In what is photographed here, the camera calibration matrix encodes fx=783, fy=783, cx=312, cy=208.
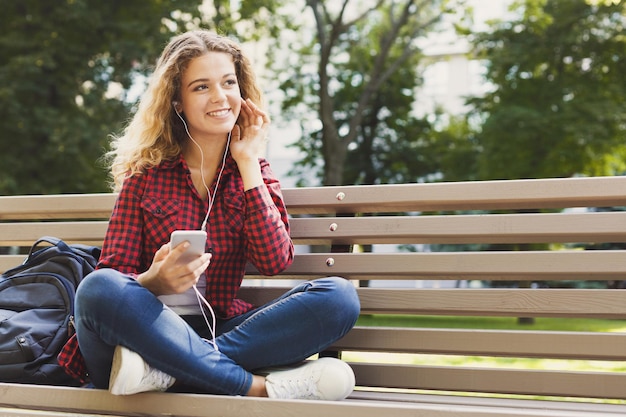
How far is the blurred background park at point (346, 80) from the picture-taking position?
15.3 meters

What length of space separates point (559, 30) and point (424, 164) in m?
7.04

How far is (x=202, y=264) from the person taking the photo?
2400 millimetres

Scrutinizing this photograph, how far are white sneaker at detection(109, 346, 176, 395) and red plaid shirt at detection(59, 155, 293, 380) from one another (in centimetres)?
53

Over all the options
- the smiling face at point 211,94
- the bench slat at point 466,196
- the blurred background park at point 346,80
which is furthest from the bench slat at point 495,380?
the blurred background park at point 346,80

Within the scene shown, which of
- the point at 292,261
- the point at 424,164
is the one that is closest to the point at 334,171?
the point at 424,164

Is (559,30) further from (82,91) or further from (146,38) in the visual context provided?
(82,91)

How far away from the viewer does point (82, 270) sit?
2.94 meters

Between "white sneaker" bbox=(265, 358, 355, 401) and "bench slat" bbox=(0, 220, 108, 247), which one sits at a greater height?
"bench slat" bbox=(0, 220, 108, 247)

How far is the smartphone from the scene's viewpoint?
2.28 metres

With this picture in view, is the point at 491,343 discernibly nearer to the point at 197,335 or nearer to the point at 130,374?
the point at 197,335

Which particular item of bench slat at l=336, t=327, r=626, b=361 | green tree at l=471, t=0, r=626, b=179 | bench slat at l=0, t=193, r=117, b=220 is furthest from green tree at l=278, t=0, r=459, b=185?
bench slat at l=336, t=327, r=626, b=361

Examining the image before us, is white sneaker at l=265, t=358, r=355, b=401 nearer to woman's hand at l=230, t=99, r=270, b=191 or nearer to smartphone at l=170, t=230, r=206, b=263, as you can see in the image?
smartphone at l=170, t=230, r=206, b=263

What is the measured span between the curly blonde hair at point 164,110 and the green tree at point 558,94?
15.6m

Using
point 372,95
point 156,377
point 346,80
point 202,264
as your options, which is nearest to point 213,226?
point 202,264
